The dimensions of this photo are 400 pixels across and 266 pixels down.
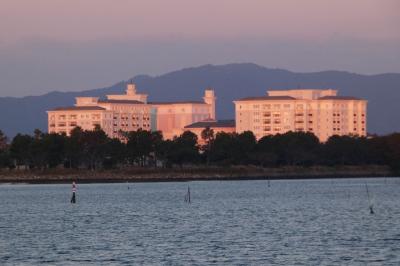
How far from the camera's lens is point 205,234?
221ft

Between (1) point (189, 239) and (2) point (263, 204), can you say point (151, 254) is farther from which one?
(2) point (263, 204)

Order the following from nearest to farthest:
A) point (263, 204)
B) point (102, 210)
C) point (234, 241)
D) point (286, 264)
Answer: point (286, 264), point (234, 241), point (102, 210), point (263, 204)

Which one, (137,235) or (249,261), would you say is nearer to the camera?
(249,261)

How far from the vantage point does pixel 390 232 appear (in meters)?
66.0

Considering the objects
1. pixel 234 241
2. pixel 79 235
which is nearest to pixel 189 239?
pixel 234 241

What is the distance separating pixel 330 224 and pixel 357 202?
3464 centimetres

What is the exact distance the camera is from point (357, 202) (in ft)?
355

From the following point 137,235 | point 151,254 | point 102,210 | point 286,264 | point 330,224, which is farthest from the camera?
point 102,210

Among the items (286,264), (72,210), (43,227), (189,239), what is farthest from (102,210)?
(286,264)

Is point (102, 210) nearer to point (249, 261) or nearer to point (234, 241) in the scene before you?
point (234, 241)

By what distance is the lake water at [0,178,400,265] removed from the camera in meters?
53.9

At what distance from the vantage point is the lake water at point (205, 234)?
177 ft

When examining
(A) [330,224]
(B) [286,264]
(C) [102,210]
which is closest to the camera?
(B) [286,264]

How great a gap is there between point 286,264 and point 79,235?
20.8 metres
